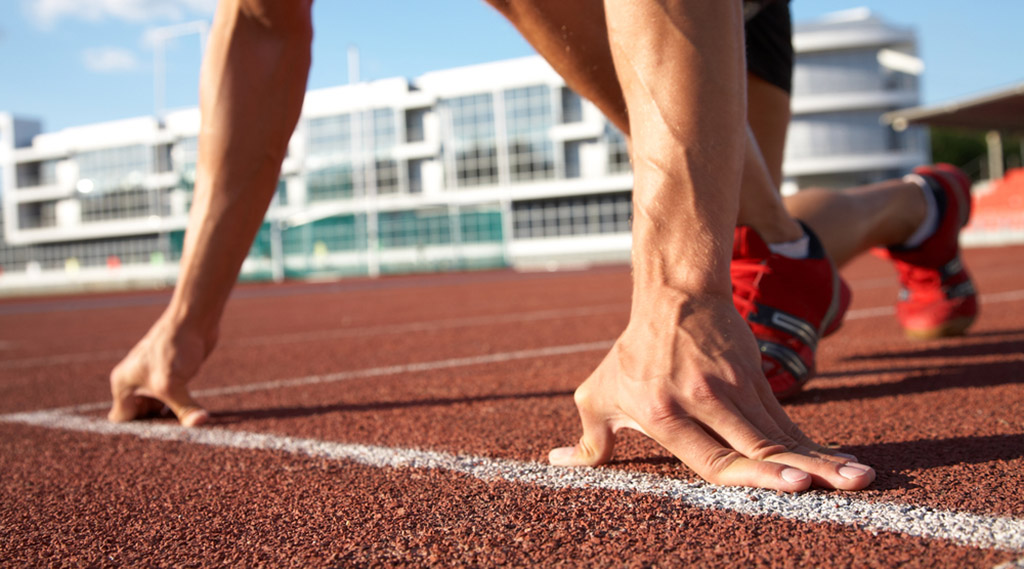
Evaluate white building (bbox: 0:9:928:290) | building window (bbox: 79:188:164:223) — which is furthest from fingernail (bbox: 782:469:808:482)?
building window (bbox: 79:188:164:223)

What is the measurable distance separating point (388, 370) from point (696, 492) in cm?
190

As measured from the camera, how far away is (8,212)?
55938 millimetres

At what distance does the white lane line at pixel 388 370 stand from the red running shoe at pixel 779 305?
1327 millimetres

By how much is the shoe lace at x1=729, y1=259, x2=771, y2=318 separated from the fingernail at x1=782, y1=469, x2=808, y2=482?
70 cm

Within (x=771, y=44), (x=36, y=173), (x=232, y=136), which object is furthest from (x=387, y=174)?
(x=232, y=136)

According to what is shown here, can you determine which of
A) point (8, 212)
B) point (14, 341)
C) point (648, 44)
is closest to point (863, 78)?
point (14, 341)

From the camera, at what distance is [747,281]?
1790mm

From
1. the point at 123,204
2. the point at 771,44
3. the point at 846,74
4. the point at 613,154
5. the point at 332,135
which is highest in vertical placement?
the point at 846,74

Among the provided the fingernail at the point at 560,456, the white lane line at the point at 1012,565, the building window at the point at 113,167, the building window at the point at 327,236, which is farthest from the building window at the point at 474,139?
the white lane line at the point at 1012,565

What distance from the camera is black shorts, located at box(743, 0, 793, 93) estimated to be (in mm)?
2301

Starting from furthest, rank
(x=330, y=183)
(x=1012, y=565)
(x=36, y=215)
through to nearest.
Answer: (x=36, y=215)
(x=330, y=183)
(x=1012, y=565)

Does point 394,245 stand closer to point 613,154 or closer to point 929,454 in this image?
point 613,154

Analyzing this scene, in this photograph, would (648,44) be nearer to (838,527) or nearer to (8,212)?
(838,527)

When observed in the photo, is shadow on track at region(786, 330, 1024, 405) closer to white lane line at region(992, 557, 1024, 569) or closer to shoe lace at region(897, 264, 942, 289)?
shoe lace at region(897, 264, 942, 289)
